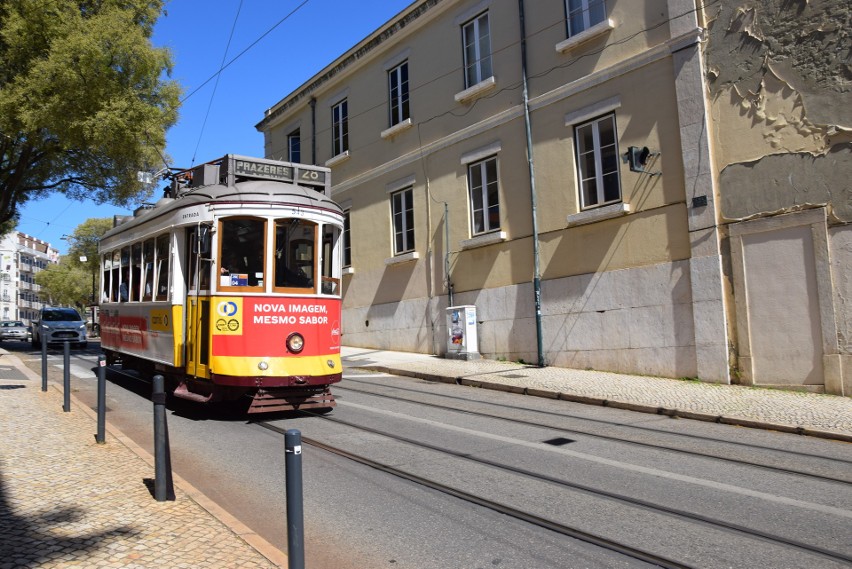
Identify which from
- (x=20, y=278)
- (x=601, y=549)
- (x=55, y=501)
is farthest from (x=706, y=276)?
(x=20, y=278)

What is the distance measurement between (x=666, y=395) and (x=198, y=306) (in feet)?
24.3

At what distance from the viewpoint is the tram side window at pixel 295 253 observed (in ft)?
29.0

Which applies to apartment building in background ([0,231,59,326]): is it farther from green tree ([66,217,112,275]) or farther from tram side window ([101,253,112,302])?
tram side window ([101,253,112,302])

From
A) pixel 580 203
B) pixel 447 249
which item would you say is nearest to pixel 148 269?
pixel 447 249

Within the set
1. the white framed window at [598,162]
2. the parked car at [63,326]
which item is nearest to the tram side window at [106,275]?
the white framed window at [598,162]

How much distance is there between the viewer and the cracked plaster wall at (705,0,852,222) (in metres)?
10.1

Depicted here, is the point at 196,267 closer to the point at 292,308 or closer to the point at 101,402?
the point at 292,308

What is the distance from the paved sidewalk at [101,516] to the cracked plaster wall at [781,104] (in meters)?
10.1

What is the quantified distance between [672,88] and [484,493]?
9.74 metres

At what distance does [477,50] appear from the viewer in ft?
54.5

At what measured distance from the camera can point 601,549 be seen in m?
4.25

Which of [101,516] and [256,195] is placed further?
[256,195]

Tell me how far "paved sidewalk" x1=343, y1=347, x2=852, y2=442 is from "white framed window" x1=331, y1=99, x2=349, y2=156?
Result: 9.74 metres

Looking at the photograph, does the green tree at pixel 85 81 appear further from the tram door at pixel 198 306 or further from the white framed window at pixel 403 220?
the tram door at pixel 198 306
